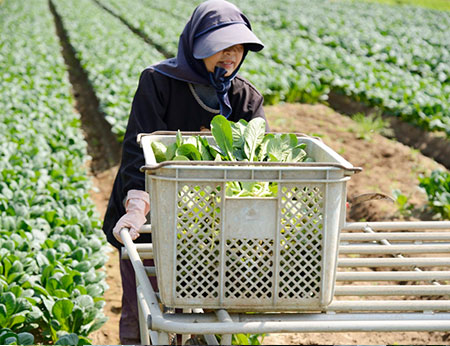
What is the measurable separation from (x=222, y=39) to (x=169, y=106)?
531 mm

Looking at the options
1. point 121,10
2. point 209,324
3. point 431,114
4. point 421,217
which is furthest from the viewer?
point 121,10

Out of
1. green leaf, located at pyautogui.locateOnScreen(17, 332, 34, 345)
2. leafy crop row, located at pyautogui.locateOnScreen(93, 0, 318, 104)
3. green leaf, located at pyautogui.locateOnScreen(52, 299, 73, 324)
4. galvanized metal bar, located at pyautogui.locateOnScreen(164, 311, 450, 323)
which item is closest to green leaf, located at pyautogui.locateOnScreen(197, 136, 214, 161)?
galvanized metal bar, located at pyautogui.locateOnScreen(164, 311, 450, 323)

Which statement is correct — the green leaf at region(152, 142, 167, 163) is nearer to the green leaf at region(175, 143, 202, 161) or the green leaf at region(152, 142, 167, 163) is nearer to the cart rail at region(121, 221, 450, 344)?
the green leaf at region(175, 143, 202, 161)

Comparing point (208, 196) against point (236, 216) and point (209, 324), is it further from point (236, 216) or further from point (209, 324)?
point (209, 324)

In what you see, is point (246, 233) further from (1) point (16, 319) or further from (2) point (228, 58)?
(1) point (16, 319)

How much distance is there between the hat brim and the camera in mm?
2635

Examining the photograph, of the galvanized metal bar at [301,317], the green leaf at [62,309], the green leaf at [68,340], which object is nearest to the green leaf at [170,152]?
the galvanized metal bar at [301,317]

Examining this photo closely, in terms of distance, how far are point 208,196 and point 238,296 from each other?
0.30 meters

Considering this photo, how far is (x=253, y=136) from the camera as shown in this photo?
7.08 feet

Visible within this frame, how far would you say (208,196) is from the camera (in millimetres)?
1800

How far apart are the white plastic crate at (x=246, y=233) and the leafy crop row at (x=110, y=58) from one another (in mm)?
6641

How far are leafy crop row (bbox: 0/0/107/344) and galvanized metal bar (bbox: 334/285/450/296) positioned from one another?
1.72 meters

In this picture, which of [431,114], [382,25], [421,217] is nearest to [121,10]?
[382,25]

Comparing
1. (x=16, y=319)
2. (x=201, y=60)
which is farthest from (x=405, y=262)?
(x=16, y=319)
